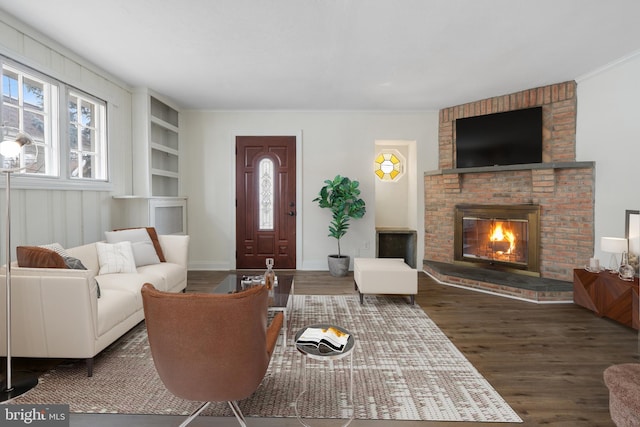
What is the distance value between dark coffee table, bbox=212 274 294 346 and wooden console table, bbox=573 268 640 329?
3.19 m

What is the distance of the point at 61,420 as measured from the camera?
185 centimetres

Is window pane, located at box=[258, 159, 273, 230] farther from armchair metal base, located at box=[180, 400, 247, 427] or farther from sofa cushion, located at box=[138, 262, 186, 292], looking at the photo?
armchair metal base, located at box=[180, 400, 247, 427]

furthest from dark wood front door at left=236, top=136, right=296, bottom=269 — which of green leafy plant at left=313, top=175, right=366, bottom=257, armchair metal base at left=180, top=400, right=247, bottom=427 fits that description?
armchair metal base at left=180, top=400, right=247, bottom=427

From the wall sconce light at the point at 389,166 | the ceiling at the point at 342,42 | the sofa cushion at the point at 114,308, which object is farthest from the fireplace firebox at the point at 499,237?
the sofa cushion at the point at 114,308

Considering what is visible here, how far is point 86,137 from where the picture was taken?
13.0 ft

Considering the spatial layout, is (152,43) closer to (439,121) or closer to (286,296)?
(286,296)

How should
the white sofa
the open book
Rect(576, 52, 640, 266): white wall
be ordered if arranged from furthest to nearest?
Rect(576, 52, 640, 266): white wall → the white sofa → the open book

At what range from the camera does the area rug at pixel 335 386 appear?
196 cm

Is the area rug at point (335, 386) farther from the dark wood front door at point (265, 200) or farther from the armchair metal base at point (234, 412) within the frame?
the dark wood front door at point (265, 200)

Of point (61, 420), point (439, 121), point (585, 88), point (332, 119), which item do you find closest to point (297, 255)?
point (332, 119)

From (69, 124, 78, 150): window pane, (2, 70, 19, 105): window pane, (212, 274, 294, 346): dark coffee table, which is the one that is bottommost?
(212, 274, 294, 346): dark coffee table

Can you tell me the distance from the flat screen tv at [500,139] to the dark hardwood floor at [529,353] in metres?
1.96

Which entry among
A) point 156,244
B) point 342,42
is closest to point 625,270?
point 342,42

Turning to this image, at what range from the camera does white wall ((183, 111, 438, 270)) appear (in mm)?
5719
